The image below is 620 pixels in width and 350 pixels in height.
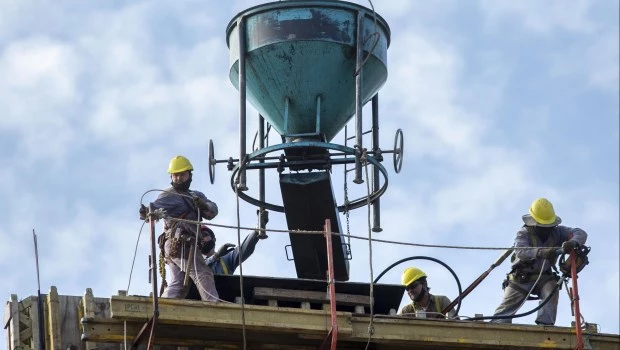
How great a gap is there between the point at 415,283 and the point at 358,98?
8.22 ft

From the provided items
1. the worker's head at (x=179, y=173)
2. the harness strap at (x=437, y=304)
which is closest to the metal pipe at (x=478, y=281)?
the harness strap at (x=437, y=304)

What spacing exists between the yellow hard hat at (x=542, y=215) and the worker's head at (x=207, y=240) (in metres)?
4.01

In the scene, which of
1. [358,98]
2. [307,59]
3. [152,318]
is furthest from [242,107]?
[152,318]

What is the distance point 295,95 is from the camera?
24.3 metres

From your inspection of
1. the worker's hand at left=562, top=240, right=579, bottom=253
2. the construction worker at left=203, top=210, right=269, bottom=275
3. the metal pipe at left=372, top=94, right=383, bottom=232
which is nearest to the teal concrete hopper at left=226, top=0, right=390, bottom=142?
the metal pipe at left=372, top=94, right=383, bottom=232

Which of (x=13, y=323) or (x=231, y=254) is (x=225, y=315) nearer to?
(x=13, y=323)

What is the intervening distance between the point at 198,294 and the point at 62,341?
188 centimetres

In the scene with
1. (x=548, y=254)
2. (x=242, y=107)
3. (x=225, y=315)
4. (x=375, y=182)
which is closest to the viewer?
(x=225, y=315)

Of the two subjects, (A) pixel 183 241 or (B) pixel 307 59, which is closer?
(A) pixel 183 241

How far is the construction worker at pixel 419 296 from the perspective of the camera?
24047 mm

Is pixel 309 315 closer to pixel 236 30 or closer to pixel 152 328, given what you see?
pixel 152 328

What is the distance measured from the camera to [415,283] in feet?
79.0

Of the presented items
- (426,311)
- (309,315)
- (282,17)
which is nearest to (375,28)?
(282,17)

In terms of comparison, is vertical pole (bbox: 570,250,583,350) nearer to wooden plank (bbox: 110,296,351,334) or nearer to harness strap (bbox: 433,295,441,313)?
harness strap (bbox: 433,295,441,313)
